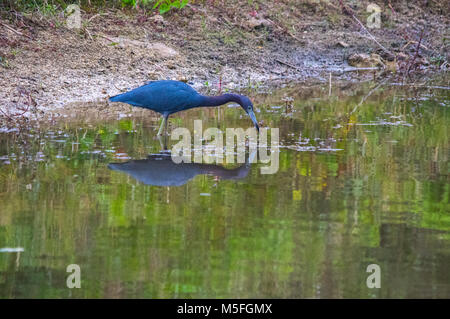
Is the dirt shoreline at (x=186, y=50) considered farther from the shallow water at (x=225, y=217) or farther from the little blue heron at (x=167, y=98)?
the shallow water at (x=225, y=217)

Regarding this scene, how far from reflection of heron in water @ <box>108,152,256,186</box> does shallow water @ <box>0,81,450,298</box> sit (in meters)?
0.03

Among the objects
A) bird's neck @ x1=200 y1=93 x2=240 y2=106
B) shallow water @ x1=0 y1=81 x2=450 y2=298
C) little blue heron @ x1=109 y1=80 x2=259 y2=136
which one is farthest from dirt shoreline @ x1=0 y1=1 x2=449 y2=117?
bird's neck @ x1=200 y1=93 x2=240 y2=106

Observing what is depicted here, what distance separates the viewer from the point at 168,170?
22.2ft

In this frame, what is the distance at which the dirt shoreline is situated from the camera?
1009 cm

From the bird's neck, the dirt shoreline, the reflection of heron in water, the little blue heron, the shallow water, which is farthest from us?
the dirt shoreline

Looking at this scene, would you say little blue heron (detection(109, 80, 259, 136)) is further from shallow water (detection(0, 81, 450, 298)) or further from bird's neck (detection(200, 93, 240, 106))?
shallow water (detection(0, 81, 450, 298))

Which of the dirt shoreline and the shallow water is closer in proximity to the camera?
the shallow water

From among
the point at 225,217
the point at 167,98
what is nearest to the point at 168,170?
the point at 225,217

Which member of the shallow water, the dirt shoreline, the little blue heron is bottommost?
the shallow water

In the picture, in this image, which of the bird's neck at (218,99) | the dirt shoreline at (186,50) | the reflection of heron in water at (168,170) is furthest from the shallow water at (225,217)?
the dirt shoreline at (186,50)

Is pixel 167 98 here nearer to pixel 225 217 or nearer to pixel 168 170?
pixel 168 170

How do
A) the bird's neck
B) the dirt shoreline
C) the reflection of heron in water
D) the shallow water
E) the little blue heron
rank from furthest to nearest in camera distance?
the dirt shoreline
the bird's neck
the little blue heron
the reflection of heron in water
the shallow water

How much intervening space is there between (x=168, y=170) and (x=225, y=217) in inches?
59.7
